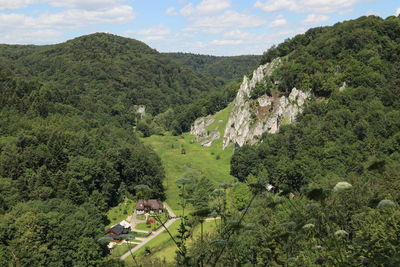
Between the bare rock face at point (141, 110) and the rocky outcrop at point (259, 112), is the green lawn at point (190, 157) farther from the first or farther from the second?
the bare rock face at point (141, 110)

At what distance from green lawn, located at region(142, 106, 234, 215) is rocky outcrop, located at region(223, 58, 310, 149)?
5608 millimetres

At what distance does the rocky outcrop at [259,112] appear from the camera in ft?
292

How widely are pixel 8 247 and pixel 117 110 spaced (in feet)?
389

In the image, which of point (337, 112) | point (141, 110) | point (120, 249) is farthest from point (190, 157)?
point (141, 110)

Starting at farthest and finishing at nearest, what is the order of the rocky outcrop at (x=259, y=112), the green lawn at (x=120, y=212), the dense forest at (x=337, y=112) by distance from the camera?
the rocky outcrop at (x=259, y=112)
the green lawn at (x=120, y=212)
the dense forest at (x=337, y=112)

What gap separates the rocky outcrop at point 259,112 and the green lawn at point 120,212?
3951cm

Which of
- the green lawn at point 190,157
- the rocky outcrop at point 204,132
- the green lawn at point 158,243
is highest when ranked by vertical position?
the rocky outcrop at point 204,132

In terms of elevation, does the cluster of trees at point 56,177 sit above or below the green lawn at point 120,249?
above

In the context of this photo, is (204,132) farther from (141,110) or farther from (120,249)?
(120,249)

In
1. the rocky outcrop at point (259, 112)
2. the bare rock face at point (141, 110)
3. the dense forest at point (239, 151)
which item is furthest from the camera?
the bare rock face at point (141, 110)

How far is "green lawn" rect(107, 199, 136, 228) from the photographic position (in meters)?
60.3

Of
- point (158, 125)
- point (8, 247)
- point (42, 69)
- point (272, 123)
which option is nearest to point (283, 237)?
point (8, 247)

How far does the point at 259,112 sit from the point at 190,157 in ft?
73.8

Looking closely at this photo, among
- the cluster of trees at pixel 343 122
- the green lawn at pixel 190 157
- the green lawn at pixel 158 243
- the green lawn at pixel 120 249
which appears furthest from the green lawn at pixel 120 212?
the cluster of trees at pixel 343 122
